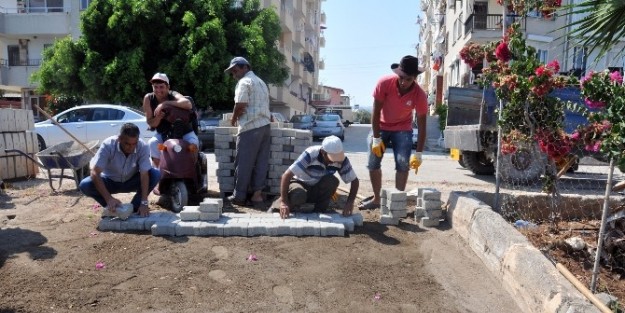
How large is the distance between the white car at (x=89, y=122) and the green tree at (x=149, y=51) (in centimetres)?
405

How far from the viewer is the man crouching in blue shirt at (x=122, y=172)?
4.91m

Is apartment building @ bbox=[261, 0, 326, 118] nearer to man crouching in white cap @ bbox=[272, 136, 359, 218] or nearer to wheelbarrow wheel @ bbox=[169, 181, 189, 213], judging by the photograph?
wheelbarrow wheel @ bbox=[169, 181, 189, 213]

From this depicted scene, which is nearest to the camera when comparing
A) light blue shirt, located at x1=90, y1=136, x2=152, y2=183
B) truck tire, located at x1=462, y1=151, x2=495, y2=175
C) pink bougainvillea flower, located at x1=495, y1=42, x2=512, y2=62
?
pink bougainvillea flower, located at x1=495, y1=42, x2=512, y2=62

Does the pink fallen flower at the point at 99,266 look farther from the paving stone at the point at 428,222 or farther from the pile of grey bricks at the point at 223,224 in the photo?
the paving stone at the point at 428,222

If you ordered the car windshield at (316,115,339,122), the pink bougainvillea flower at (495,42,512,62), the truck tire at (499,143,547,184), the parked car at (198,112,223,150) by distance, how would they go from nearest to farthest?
1. the pink bougainvillea flower at (495,42,512,62)
2. the truck tire at (499,143,547,184)
3. the parked car at (198,112,223,150)
4. the car windshield at (316,115,339,122)

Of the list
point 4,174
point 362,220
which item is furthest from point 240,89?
point 4,174

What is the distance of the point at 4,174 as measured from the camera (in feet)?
26.0

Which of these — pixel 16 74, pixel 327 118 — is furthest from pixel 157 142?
pixel 16 74

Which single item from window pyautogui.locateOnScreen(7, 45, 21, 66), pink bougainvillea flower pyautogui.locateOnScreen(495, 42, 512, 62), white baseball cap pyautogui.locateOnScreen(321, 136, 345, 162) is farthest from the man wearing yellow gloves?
window pyautogui.locateOnScreen(7, 45, 21, 66)

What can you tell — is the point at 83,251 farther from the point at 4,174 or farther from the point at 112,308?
the point at 4,174

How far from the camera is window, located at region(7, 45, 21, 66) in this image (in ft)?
87.6

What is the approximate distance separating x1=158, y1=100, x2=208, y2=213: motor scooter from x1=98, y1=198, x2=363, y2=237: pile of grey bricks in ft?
1.64

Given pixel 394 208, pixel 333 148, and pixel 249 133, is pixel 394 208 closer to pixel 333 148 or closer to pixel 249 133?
pixel 333 148

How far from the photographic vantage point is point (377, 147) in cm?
578
